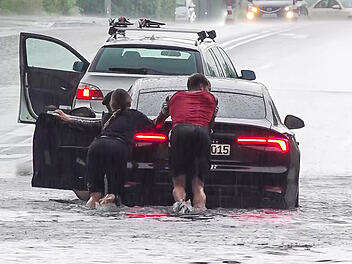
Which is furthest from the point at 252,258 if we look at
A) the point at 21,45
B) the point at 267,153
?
the point at 21,45

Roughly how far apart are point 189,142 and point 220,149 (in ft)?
1.07

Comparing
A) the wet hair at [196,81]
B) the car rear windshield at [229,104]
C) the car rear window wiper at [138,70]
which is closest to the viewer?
the wet hair at [196,81]

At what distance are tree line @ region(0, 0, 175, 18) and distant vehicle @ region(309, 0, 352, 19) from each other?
11198 millimetres

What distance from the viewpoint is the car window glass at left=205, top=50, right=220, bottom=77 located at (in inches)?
656

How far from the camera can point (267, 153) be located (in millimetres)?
11672

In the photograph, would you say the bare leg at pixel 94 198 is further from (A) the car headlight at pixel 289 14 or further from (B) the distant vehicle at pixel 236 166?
(A) the car headlight at pixel 289 14

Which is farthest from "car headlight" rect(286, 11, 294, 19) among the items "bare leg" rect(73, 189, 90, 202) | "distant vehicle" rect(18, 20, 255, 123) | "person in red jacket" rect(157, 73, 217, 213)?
"person in red jacket" rect(157, 73, 217, 213)

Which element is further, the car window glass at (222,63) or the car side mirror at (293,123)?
the car window glass at (222,63)

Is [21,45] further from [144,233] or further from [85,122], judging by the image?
[144,233]

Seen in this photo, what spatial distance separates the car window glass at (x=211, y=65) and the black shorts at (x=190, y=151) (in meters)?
4.99

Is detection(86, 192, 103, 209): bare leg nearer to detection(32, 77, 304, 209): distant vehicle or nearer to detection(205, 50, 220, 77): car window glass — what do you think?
detection(32, 77, 304, 209): distant vehicle

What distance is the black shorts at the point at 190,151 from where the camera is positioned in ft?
37.9

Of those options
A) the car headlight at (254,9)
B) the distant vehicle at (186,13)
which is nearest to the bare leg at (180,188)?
the car headlight at (254,9)

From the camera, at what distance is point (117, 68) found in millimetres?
16484
